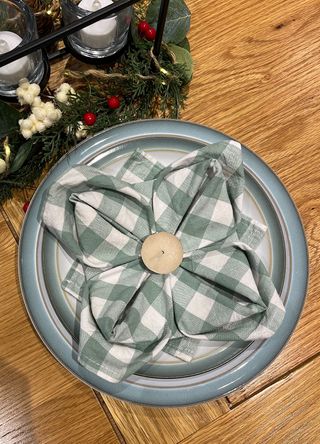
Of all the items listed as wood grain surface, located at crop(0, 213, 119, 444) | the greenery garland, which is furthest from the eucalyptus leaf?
wood grain surface, located at crop(0, 213, 119, 444)

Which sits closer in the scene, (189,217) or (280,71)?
(189,217)

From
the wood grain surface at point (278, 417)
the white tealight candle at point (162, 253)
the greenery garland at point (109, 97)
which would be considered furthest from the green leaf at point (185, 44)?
the wood grain surface at point (278, 417)

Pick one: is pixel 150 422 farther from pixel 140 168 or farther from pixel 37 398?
pixel 140 168

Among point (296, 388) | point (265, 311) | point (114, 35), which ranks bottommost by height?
point (296, 388)

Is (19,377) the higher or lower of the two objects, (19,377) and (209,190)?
the lower

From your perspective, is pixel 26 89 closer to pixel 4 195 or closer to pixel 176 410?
pixel 4 195

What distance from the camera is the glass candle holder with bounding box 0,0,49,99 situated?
418 mm

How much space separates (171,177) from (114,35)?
0.15 m

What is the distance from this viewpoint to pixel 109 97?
1.56 feet

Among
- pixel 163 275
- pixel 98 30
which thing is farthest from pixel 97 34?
pixel 163 275

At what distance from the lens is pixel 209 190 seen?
40cm

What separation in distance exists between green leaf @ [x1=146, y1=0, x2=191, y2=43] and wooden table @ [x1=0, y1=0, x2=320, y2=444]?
1.3 inches

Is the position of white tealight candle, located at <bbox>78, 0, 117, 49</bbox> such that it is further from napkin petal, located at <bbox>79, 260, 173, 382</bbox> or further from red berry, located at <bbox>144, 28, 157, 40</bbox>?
napkin petal, located at <bbox>79, 260, 173, 382</bbox>

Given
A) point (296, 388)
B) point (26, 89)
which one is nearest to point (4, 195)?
point (26, 89)
